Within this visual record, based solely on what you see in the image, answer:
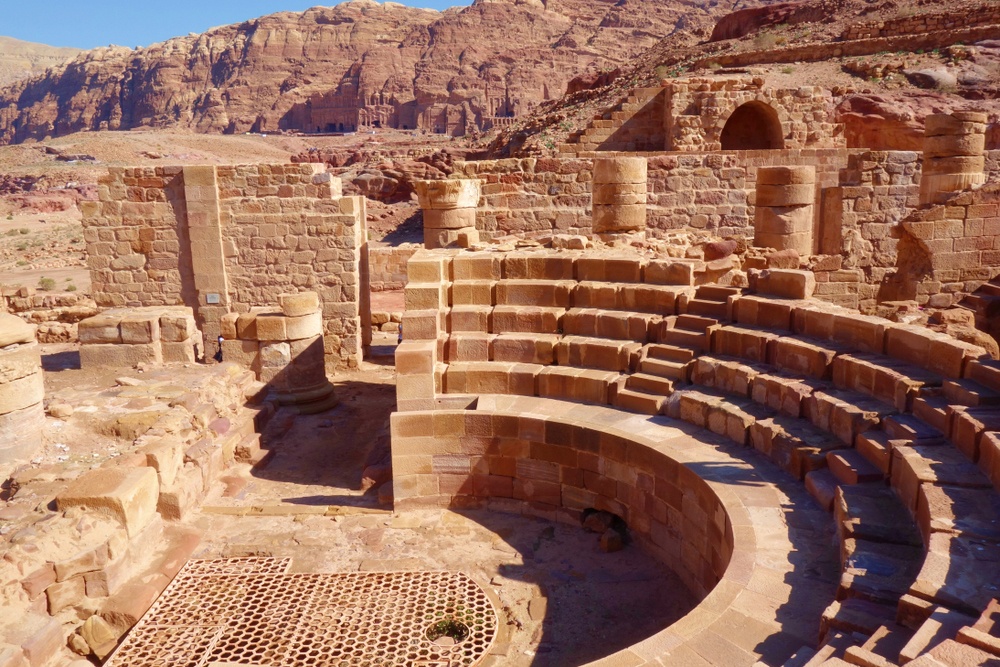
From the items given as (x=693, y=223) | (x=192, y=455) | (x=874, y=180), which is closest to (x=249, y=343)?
(x=192, y=455)

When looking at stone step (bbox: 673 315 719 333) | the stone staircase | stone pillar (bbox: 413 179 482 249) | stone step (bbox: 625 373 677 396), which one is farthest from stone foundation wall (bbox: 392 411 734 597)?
the stone staircase

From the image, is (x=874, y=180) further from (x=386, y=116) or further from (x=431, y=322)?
(x=386, y=116)

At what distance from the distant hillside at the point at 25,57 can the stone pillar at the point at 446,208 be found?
155 m

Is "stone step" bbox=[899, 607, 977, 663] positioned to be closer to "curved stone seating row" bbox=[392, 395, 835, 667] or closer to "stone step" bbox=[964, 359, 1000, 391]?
"curved stone seating row" bbox=[392, 395, 835, 667]

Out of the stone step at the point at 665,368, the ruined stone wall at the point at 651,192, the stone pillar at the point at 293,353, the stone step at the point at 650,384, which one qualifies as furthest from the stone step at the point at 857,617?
the ruined stone wall at the point at 651,192

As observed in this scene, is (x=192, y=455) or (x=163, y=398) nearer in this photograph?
(x=192, y=455)

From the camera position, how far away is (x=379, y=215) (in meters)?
28.2

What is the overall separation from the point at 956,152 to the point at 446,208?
806cm

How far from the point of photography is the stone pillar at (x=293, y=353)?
10.0 metres

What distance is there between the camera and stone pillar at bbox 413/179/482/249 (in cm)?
1198

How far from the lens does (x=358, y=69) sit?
74812mm

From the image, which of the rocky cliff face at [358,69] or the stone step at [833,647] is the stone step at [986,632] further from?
the rocky cliff face at [358,69]

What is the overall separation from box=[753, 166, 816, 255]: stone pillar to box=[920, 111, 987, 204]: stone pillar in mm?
2544

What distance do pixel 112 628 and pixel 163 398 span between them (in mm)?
3480
